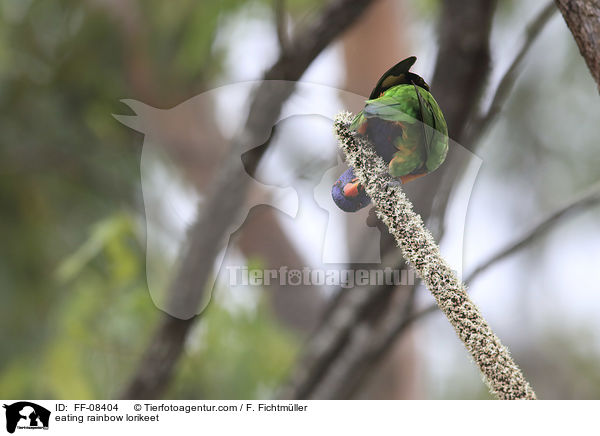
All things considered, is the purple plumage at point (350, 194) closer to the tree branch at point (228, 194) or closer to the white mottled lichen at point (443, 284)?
the white mottled lichen at point (443, 284)

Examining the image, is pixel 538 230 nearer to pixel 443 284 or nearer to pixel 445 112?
pixel 445 112

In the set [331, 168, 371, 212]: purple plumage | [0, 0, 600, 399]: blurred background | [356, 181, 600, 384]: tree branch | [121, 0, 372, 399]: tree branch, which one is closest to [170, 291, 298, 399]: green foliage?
[0, 0, 600, 399]: blurred background

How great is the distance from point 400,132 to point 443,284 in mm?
65

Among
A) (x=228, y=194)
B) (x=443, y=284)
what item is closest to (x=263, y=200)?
(x=228, y=194)

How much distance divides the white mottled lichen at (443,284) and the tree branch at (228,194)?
0.23m

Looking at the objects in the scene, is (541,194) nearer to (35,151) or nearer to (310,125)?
(310,125)

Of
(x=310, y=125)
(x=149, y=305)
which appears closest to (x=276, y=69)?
(x=310, y=125)

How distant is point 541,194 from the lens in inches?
22.7

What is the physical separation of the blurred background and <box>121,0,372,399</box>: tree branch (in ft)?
0.04

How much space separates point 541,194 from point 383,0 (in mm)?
246

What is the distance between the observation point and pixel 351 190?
235 mm

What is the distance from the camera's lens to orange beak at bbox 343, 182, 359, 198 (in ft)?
0.76
